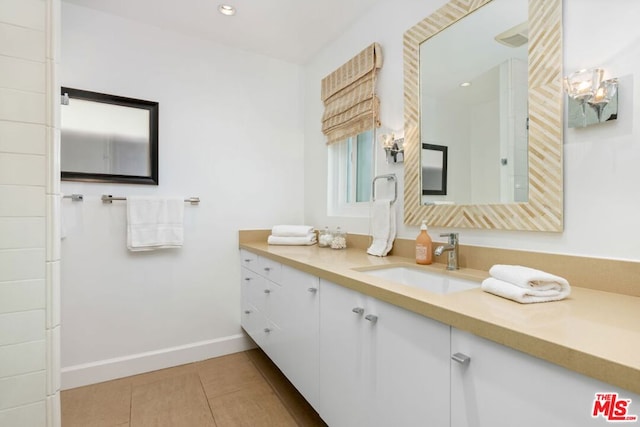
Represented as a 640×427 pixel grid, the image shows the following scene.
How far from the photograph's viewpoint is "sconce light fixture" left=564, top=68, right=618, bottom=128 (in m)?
0.97

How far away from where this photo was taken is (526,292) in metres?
0.85

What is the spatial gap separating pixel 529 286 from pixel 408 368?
42 centimetres

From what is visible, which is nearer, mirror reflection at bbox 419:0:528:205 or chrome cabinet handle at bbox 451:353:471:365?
chrome cabinet handle at bbox 451:353:471:365

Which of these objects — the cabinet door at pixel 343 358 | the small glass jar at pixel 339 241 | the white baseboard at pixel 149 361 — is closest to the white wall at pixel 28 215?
the cabinet door at pixel 343 358

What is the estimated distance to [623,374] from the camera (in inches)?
19.7

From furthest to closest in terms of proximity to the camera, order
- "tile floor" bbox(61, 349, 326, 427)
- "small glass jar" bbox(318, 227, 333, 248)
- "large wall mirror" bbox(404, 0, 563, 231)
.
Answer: "small glass jar" bbox(318, 227, 333, 248)
"tile floor" bbox(61, 349, 326, 427)
"large wall mirror" bbox(404, 0, 563, 231)

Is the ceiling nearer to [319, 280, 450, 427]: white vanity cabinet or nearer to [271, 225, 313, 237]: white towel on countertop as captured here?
[271, 225, 313, 237]: white towel on countertop

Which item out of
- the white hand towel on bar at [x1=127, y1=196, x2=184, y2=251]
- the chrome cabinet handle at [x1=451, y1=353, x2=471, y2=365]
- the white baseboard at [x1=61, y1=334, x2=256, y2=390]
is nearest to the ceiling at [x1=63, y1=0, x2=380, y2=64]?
the white hand towel on bar at [x1=127, y1=196, x2=184, y2=251]

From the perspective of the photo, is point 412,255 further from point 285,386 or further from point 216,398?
point 216,398

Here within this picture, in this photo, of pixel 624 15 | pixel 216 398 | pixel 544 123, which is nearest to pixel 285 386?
pixel 216 398

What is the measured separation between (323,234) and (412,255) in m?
0.71

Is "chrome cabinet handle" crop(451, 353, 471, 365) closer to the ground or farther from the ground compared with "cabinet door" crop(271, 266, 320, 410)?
farther from the ground

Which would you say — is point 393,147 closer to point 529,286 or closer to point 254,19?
point 529,286
